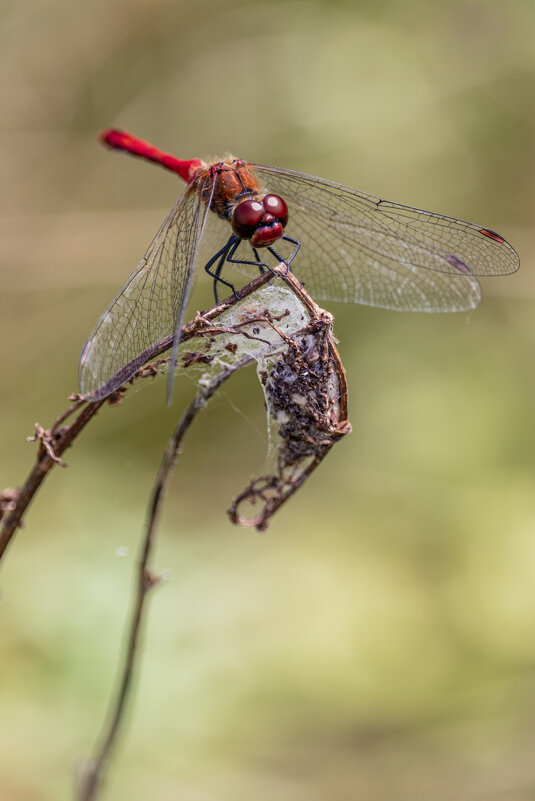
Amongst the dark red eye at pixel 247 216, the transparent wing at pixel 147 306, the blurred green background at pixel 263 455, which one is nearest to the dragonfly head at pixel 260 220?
the dark red eye at pixel 247 216

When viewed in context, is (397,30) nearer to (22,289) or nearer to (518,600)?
(22,289)

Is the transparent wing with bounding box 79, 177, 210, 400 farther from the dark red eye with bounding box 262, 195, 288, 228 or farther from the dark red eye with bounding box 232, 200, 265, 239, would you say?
the dark red eye with bounding box 262, 195, 288, 228

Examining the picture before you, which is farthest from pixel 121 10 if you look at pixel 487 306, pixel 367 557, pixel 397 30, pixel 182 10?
pixel 367 557

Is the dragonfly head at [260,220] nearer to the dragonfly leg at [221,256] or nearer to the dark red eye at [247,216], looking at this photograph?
the dark red eye at [247,216]

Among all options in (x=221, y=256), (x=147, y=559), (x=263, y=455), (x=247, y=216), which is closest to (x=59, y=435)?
(x=147, y=559)

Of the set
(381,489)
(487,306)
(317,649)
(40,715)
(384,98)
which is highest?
(384,98)

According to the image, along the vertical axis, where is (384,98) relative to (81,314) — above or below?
above
